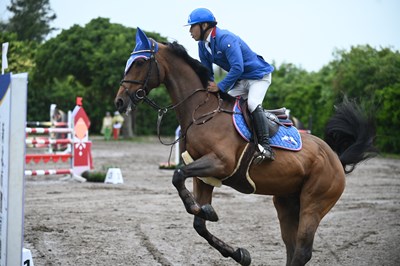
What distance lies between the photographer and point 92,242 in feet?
23.2

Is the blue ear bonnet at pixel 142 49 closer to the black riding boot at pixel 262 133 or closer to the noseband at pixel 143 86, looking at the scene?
the noseband at pixel 143 86

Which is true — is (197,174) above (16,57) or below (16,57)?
below

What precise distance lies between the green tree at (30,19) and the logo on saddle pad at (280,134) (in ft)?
156

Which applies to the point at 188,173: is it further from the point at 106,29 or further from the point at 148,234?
→ the point at 106,29

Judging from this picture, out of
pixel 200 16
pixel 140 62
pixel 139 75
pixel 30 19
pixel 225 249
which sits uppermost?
pixel 30 19

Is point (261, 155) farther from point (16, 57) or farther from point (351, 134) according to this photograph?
point (16, 57)

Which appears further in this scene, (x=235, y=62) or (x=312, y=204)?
(x=312, y=204)

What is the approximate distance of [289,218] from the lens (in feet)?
20.1

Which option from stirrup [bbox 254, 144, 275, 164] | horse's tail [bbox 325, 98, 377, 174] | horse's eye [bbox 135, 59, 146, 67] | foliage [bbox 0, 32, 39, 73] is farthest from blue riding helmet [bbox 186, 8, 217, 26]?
foliage [bbox 0, 32, 39, 73]

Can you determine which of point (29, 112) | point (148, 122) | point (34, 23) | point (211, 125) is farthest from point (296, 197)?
point (34, 23)

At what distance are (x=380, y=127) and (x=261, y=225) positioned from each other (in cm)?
1614

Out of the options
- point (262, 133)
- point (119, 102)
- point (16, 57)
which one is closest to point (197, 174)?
point (262, 133)

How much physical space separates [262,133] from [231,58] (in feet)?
2.54

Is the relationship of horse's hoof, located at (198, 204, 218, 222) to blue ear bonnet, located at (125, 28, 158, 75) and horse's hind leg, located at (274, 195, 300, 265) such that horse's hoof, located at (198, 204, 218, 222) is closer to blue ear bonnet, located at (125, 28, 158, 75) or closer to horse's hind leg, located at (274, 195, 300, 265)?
horse's hind leg, located at (274, 195, 300, 265)
